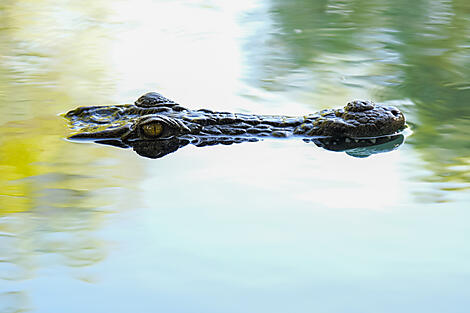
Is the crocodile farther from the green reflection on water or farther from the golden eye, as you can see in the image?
the green reflection on water

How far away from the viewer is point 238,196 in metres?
2.55

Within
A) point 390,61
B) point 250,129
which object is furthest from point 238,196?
point 390,61

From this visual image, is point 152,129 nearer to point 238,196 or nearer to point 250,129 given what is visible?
point 250,129

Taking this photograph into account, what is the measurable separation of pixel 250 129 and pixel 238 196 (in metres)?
0.67

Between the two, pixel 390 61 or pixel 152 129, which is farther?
pixel 390 61

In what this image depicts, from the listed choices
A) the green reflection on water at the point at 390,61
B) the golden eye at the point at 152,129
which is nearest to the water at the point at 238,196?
the green reflection on water at the point at 390,61

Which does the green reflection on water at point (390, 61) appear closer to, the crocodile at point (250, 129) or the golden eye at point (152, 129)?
the crocodile at point (250, 129)

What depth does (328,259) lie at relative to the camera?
6.79 feet

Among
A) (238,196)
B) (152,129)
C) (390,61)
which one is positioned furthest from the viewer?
(390,61)

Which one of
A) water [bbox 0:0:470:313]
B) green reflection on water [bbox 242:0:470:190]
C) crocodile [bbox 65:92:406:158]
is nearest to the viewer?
water [bbox 0:0:470:313]

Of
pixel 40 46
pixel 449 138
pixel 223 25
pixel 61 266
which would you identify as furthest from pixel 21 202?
pixel 223 25

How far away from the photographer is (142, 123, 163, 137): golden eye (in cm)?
312

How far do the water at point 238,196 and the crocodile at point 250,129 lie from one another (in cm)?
8

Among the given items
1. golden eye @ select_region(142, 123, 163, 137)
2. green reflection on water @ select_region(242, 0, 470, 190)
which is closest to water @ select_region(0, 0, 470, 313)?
green reflection on water @ select_region(242, 0, 470, 190)
